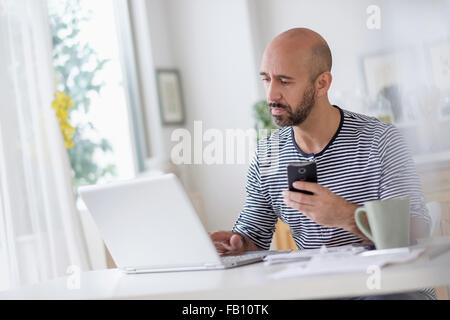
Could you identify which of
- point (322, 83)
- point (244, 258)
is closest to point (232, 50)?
point (322, 83)

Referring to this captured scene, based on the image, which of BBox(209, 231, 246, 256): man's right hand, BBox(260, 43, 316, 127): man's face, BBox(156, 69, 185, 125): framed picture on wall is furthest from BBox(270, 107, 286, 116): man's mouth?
BBox(156, 69, 185, 125): framed picture on wall

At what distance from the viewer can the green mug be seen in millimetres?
1075

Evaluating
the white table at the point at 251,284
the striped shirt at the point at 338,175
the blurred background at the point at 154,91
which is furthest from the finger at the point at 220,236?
the blurred background at the point at 154,91

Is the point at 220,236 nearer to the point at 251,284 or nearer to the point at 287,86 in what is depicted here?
the point at 287,86

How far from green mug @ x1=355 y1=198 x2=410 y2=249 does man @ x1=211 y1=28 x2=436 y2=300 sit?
1.06 feet

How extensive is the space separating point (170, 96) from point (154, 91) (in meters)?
0.11

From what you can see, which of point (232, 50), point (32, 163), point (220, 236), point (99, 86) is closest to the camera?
point (220, 236)

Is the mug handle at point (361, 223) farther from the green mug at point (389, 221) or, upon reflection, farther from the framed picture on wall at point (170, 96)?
the framed picture on wall at point (170, 96)

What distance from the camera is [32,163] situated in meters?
2.64

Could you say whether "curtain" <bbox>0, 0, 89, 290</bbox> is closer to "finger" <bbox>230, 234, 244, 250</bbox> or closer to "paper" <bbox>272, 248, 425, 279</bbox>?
"finger" <bbox>230, 234, 244, 250</bbox>

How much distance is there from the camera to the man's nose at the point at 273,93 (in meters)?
1.62

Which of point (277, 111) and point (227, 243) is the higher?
point (277, 111)

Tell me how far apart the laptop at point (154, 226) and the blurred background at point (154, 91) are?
3.06 feet
